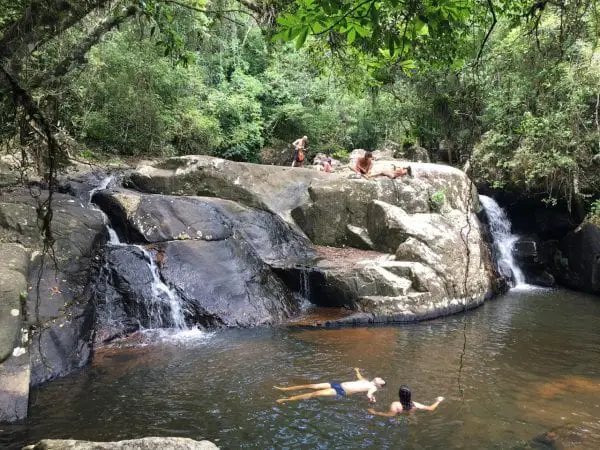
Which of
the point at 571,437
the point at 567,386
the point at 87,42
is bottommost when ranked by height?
the point at 571,437

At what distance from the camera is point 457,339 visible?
877 centimetres

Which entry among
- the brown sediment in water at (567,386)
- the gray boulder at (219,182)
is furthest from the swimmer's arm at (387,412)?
the gray boulder at (219,182)

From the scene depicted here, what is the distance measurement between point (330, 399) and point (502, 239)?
11.0 m

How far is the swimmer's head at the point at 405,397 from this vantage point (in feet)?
19.2

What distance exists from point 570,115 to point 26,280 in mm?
13036

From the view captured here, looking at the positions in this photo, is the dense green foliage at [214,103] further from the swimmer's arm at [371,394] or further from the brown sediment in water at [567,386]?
the brown sediment in water at [567,386]

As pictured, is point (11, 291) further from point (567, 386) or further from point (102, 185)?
point (567, 386)

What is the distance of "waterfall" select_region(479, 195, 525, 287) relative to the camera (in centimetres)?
1451

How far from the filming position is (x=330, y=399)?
245 inches

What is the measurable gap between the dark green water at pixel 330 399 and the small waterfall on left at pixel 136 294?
81 cm

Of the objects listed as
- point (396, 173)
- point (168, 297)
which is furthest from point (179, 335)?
point (396, 173)

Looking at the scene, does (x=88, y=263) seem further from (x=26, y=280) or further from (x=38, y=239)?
(x=26, y=280)

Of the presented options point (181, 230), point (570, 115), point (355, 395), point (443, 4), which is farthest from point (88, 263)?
point (570, 115)

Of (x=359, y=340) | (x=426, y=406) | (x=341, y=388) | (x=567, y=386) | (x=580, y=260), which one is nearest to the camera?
(x=426, y=406)
